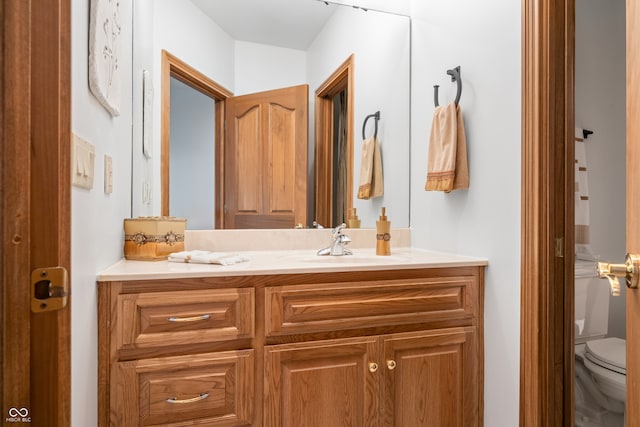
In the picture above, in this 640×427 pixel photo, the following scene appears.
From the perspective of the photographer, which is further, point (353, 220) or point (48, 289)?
point (353, 220)

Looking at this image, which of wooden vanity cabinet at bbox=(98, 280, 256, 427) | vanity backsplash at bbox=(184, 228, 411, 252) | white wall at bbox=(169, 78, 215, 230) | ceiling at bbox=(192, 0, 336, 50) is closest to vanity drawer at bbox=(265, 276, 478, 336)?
wooden vanity cabinet at bbox=(98, 280, 256, 427)

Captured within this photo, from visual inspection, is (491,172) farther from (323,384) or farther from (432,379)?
(323,384)

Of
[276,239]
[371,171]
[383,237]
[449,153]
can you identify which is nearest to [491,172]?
[449,153]

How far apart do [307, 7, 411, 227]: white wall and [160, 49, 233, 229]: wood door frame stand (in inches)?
26.8

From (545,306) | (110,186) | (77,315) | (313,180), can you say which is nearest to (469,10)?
(313,180)

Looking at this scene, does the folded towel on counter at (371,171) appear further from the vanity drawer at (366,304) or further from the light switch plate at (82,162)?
the light switch plate at (82,162)

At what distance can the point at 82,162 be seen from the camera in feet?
2.87

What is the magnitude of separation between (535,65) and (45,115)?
4.46 ft

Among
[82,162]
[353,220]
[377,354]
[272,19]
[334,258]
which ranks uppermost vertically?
[272,19]

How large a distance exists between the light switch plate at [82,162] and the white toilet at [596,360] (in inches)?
75.8

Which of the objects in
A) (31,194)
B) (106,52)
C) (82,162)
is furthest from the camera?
(106,52)

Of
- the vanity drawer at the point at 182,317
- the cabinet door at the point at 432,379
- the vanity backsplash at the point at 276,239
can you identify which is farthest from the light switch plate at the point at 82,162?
the cabinet door at the point at 432,379

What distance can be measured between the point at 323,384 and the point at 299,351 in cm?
15

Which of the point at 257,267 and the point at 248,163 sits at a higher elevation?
the point at 248,163
